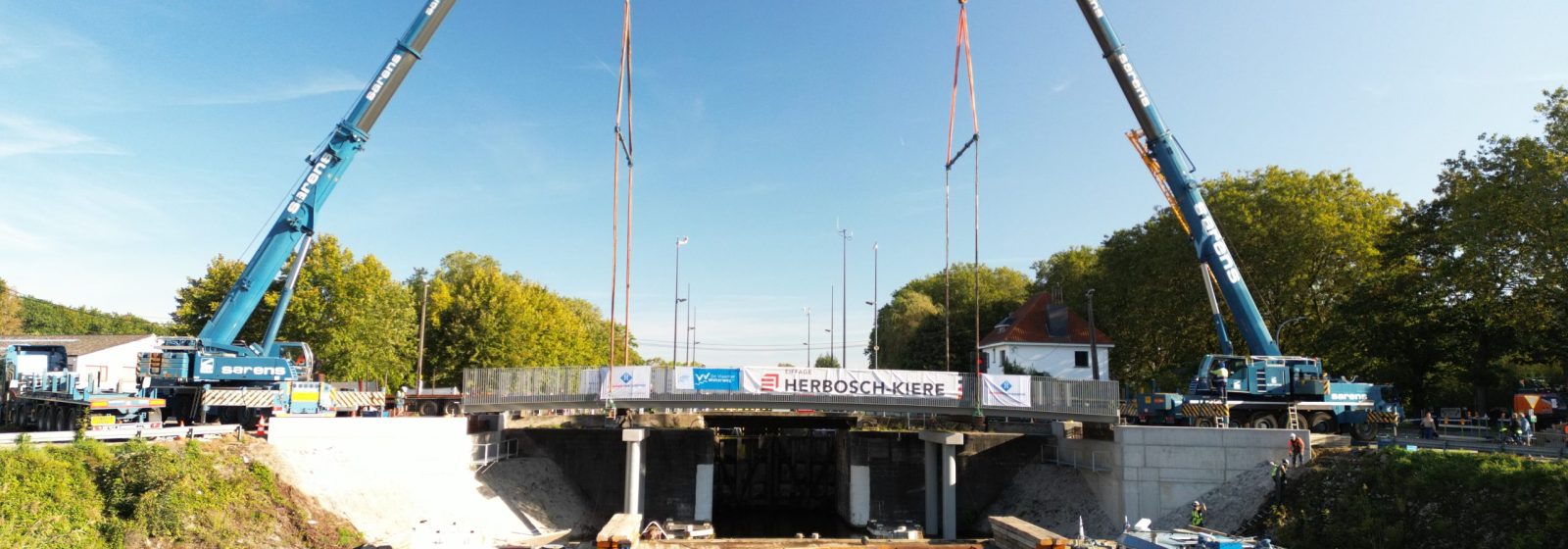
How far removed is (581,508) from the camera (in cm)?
3459

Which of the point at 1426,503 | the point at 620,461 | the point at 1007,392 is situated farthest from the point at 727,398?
the point at 1426,503

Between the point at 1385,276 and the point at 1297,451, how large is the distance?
23384 mm

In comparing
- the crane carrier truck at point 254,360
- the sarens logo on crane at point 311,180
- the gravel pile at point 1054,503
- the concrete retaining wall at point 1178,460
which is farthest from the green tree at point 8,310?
the concrete retaining wall at point 1178,460

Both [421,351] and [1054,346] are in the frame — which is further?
[1054,346]

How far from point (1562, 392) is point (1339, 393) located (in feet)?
37.8

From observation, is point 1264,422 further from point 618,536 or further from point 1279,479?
point 618,536

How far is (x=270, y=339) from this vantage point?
31.4m

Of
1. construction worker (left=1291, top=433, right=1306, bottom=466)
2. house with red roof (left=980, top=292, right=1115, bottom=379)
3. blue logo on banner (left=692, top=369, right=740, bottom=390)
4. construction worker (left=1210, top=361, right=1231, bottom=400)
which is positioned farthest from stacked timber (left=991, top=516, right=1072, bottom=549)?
house with red roof (left=980, top=292, right=1115, bottom=379)

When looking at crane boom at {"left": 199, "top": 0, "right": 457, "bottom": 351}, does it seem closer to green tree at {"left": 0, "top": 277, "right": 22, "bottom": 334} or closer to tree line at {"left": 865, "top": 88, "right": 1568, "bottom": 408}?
tree line at {"left": 865, "top": 88, "right": 1568, "bottom": 408}

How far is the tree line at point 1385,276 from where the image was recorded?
3316cm

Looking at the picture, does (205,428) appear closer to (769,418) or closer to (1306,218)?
(769,418)

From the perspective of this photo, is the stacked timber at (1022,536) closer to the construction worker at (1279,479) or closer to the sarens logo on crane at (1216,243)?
the construction worker at (1279,479)

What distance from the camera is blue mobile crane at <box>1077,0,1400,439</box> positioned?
97.8 ft

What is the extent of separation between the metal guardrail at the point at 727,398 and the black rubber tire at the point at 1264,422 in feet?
16.7
